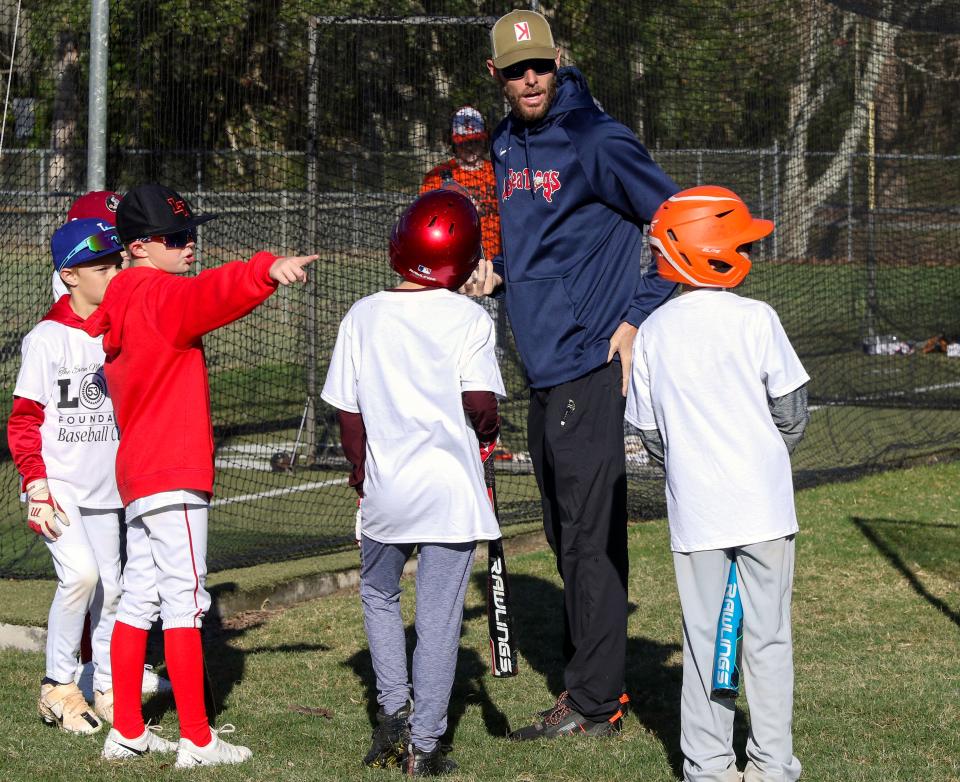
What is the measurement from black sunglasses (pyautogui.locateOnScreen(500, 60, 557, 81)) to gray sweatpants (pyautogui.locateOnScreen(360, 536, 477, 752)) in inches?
65.7

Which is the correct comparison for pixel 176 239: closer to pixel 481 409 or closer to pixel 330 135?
pixel 481 409

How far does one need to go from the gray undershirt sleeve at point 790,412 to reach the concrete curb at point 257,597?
3046 mm

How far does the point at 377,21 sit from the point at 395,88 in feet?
1.82

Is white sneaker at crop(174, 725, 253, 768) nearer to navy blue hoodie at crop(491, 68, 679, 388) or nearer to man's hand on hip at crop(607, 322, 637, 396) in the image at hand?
navy blue hoodie at crop(491, 68, 679, 388)

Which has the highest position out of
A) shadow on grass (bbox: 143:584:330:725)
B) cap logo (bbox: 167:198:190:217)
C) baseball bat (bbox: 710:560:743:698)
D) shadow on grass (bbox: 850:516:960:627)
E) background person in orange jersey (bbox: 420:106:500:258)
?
background person in orange jersey (bbox: 420:106:500:258)

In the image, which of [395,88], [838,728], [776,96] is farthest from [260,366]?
[838,728]

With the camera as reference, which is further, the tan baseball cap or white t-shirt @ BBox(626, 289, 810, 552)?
the tan baseball cap

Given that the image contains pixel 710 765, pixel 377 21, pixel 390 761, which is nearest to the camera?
pixel 710 765

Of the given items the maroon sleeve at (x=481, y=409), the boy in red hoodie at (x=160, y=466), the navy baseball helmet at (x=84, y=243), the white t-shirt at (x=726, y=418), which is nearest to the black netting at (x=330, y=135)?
the navy baseball helmet at (x=84, y=243)

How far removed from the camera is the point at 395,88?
9133mm

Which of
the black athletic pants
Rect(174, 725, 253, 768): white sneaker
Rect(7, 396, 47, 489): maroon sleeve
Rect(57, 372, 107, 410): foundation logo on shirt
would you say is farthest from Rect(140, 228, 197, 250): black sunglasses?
Rect(174, 725, 253, 768): white sneaker

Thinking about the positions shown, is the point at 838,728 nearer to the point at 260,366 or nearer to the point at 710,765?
the point at 710,765

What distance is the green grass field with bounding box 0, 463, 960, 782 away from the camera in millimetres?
4246

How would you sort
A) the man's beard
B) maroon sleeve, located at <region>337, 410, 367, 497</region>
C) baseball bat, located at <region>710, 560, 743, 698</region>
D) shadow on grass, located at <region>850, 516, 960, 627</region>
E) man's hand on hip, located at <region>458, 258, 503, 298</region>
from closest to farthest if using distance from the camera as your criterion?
1. baseball bat, located at <region>710, 560, 743, 698</region>
2. maroon sleeve, located at <region>337, 410, 367, 497</region>
3. the man's beard
4. man's hand on hip, located at <region>458, 258, 503, 298</region>
5. shadow on grass, located at <region>850, 516, 960, 627</region>
